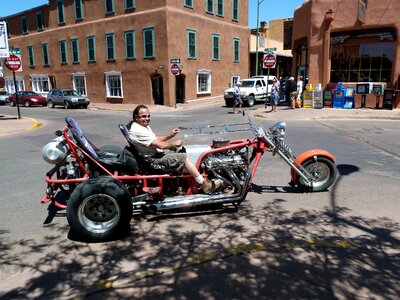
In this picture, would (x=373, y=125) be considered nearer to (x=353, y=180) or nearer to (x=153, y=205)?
(x=353, y=180)

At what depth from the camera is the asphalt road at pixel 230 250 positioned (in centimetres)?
324

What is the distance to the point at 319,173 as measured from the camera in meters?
5.89

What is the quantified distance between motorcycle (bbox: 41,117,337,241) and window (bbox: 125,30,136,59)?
78.6ft

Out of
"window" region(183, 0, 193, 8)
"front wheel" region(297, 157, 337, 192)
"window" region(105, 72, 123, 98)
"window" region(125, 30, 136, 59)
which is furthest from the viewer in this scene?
"window" region(105, 72, 123, 98)

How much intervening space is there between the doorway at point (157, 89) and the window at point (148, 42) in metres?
1.65

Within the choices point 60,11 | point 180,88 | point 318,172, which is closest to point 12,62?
point 180,88

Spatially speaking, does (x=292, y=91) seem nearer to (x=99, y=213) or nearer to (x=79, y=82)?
(x=99, y=213)

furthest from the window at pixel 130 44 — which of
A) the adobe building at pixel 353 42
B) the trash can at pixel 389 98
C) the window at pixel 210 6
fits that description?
the trash can at pixel 389 98

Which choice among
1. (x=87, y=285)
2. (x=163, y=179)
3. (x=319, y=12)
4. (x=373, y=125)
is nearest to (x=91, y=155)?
(x=163, y=179)

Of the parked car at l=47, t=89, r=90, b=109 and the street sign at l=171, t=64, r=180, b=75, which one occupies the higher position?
the street sign at l=171, t=64, r=180, b=75

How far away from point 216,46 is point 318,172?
26192 millimetres

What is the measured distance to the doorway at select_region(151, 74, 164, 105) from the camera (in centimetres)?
2725

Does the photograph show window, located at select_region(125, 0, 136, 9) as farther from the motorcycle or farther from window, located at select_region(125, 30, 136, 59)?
the motorcycle

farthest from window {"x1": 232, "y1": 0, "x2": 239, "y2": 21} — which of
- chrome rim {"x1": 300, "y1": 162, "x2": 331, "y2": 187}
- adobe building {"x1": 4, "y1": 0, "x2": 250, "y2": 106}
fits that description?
chrome rim {"x1": 300, "y1": 162, "x2": 331, "y2": 187}
